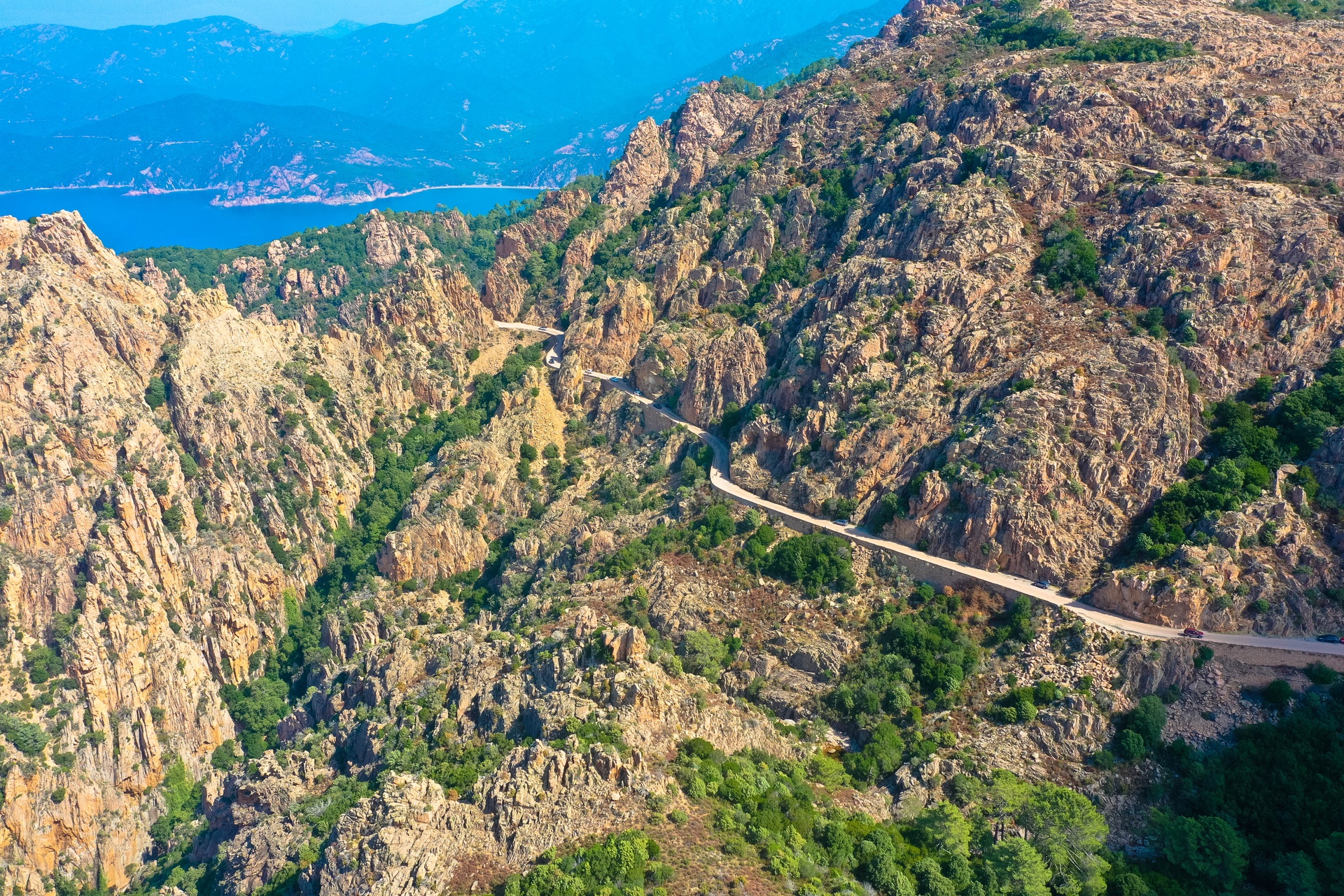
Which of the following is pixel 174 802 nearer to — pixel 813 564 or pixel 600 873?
pixel 600 873

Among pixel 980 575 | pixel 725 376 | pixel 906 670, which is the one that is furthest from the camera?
pixel 725 376

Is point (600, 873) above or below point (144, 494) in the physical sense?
below

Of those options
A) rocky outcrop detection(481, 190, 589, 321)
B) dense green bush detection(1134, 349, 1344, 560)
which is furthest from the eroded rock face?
dense green bush detection(1134, 349, 1344, 560)

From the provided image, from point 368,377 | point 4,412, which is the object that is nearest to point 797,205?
point 368,377

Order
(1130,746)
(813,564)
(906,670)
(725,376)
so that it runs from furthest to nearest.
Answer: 1. (725,376)
2. (813,564)
3. (906,670)
4. (1130,746)

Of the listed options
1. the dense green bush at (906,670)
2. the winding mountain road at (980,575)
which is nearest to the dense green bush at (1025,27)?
the winding mountain road at (980,575)

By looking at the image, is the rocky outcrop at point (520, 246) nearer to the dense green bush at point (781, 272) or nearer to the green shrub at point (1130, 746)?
the dense green bush at point (781, 272)

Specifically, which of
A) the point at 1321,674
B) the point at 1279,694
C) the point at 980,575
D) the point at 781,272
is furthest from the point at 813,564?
the point at 781,272
